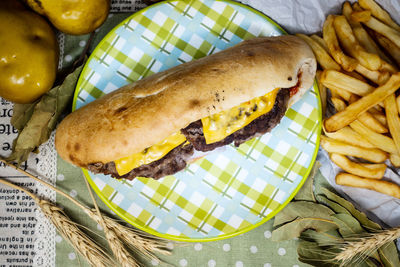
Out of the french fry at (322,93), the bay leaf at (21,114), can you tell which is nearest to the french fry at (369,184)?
the french fry at (322,93)

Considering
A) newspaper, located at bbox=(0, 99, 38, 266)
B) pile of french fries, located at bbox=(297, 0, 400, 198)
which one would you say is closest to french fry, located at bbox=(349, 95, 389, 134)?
pile of french fries, located at bbox=(297, 0, 400, 198)

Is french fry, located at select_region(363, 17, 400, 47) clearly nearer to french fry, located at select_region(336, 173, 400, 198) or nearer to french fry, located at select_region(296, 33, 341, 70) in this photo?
french fry, located at select_region(296, 33, 341, 70)

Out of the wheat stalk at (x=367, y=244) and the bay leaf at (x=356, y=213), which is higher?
the bay leaf at (x=356, y=213)

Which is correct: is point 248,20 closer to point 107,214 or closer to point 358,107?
point 358,107

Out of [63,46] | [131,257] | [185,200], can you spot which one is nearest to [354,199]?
[185,200]

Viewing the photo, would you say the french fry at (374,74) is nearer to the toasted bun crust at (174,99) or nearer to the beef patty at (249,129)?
the toasted bun crust at (174,99)

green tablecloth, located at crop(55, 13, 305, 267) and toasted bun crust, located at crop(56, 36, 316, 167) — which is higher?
toasted bun crust, located at crop(56, 36, 316, 167)
